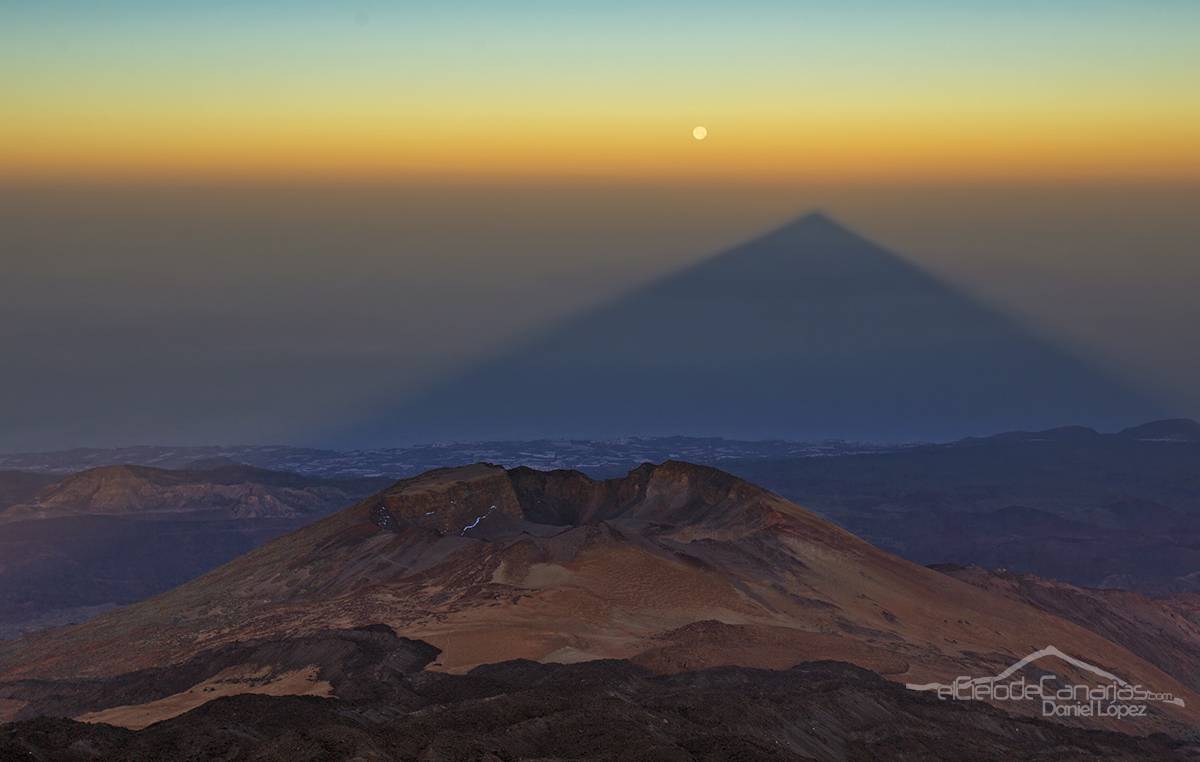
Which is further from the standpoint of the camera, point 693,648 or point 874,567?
point 874,567

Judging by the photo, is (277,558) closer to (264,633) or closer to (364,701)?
(264,633)

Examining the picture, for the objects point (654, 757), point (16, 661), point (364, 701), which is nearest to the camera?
point (654, 757)

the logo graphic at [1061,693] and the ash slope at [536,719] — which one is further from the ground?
the ash slope at [536,719]

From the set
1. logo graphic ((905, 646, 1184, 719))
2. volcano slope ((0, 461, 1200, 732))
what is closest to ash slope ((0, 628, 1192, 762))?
volcano slope ((0, 461, 1200, 732))

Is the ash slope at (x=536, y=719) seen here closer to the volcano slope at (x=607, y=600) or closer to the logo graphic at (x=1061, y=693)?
the volcano slope at (x=607, y=600)

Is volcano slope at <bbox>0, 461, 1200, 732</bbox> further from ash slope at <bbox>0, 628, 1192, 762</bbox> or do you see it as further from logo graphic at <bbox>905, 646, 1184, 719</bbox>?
ash slope at <bbox>0, 628, 1192, 762</bbox>

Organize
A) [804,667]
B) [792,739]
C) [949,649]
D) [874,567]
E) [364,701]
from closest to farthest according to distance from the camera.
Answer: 1. [792,739]
2. [364,701]
3. [804,667]
4. [949,649]
5. [874,567]

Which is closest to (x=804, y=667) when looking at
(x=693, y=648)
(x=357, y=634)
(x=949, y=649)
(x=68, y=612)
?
(x=693, y=648)

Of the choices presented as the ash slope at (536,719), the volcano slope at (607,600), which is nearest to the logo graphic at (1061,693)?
the volcano slope at (607,600)
